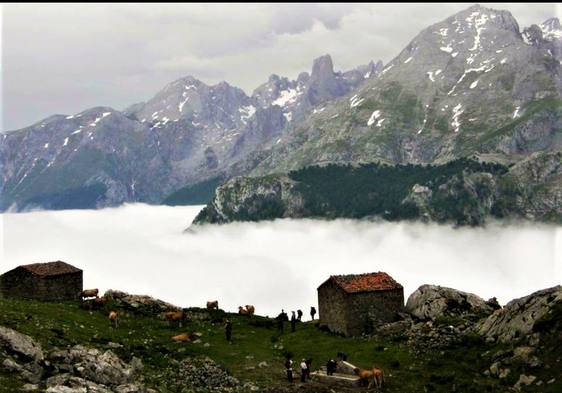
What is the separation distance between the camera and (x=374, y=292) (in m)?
82.3

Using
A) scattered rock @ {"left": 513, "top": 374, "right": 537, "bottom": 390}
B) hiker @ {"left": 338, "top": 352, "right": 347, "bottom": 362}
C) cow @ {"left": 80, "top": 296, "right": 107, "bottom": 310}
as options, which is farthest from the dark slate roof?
cow @ {"left": 80, "top": 296, "right": 107, "bottom": 310}

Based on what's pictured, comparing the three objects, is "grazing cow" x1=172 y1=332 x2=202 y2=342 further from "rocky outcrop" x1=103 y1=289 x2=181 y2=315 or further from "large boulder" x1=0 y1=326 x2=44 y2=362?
"large boulder" x1=0 y1=326 x2=44 y2=362

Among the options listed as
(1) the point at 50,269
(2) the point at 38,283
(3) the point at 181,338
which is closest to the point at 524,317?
(3) the point at 181,338

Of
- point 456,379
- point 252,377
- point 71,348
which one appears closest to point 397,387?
point 456,379

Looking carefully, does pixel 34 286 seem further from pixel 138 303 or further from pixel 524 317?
pixel 524 317

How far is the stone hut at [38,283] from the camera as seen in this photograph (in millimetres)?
87062

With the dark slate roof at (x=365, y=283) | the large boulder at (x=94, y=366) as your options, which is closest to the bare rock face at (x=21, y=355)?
the large boulder at (x=94, y=366)

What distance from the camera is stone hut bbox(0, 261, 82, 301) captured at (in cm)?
8706

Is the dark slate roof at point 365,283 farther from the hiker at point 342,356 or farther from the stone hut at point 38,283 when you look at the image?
the stone hut at point 38,283

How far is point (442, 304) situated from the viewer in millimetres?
79875

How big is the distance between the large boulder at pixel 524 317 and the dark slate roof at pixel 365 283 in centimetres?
1623

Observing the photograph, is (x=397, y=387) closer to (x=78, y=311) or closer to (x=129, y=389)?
(x=129, y=389)

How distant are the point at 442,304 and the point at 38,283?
5203cm

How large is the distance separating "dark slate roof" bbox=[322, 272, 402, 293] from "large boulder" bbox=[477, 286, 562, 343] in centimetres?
1623
